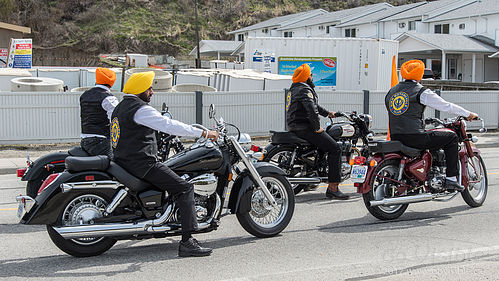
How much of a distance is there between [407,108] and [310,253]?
8.39ft

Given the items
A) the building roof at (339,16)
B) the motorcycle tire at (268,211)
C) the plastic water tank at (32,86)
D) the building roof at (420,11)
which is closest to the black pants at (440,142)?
the motorcycle tire at (268,211)

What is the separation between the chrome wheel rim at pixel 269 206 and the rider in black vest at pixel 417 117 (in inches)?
76.7

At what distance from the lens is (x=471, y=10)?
5244 cm

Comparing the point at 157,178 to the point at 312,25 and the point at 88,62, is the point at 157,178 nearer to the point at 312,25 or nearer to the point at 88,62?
the point at 88,62

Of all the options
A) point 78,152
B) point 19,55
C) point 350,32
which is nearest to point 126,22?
point 350,32

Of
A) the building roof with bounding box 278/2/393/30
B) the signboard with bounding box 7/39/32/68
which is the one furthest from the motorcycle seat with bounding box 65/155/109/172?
the building roof with bounding box 278/2/393/30

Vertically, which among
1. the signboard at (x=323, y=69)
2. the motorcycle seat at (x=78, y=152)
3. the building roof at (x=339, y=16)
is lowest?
the motorcycle seat at (x=78, y=152)

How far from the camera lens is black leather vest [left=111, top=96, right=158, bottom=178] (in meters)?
5.79

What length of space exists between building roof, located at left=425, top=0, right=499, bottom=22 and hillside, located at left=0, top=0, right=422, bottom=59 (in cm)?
3017

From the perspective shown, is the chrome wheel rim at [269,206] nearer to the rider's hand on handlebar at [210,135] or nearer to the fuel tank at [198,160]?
the fuel tank at [198,160]

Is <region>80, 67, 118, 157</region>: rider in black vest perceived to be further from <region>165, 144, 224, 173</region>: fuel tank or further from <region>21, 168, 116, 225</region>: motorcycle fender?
<region>21, 168, 116, 225</region>: motorcycle fender

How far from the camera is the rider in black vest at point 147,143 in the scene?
18.9 ft

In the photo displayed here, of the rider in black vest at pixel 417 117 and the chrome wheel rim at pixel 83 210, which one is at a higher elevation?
the rider in black vest at pixel 417 117

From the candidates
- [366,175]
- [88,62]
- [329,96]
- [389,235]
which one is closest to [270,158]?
[366,175]
